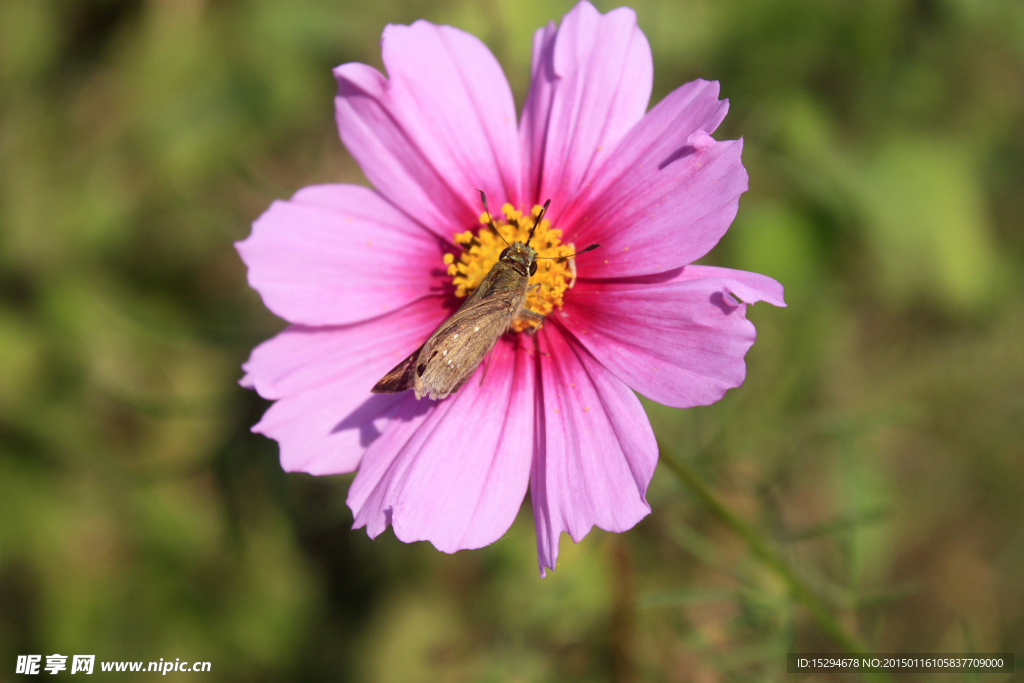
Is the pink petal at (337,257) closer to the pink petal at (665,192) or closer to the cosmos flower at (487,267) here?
the cosmos flower at (487,267)

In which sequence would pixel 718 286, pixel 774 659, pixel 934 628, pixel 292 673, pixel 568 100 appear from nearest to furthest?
pixel 718 286 < pixel 568 100 < pixel 774 659 < pixel 934 628 < pixel 292 673

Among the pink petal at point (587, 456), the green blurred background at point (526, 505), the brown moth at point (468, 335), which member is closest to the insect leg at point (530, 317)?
the brown moth at point (468, 335)

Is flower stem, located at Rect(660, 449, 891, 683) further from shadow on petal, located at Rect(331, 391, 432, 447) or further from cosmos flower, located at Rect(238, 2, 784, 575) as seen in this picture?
shadow on petal, located at Rect(331, 391, 432, 447)

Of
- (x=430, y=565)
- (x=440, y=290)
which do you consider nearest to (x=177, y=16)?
(x=440, y=290)

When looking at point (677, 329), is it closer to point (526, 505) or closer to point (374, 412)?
point (374, 412)

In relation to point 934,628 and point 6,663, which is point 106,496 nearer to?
point 6,663
